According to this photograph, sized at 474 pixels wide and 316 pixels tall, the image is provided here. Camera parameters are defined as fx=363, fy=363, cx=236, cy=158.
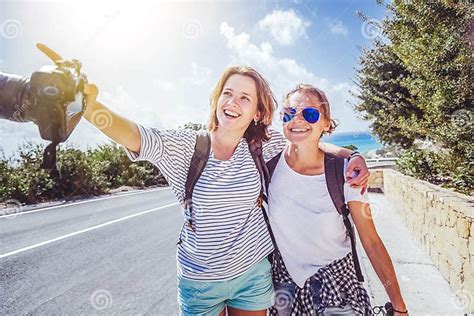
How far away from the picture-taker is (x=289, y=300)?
77.6 inches

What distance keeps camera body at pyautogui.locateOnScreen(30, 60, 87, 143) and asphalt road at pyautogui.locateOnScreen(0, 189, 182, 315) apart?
11.3 ft

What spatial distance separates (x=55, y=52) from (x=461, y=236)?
4.28m

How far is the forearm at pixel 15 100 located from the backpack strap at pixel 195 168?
1000 millimetres

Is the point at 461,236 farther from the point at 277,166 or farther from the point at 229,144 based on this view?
the point at 229,144

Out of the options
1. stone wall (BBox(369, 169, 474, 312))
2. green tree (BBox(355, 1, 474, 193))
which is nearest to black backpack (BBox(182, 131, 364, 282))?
stone wall (BBox(369, 169, 474, 312))

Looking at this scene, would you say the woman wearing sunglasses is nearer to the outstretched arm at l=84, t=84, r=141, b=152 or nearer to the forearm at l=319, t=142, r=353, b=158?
the forearm at l=319, t=142, r=353, b=158

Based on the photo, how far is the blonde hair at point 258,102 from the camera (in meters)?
2.18

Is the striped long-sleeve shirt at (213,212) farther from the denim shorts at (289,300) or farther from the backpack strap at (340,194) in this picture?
the backpack strap at (340,194)

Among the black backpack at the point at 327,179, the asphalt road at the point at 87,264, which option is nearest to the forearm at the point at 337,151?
the black backpack at the point at 327,179

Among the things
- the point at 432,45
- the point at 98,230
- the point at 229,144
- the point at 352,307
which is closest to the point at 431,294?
the point at 352,307

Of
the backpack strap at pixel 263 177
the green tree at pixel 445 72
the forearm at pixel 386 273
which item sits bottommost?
the forearm at pixel 386 273

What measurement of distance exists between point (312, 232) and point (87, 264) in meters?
4.83

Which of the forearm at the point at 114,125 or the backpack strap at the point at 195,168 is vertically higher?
the forearm at the point at 114,125

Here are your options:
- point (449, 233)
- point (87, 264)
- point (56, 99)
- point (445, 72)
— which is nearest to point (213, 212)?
point (56, 99)
